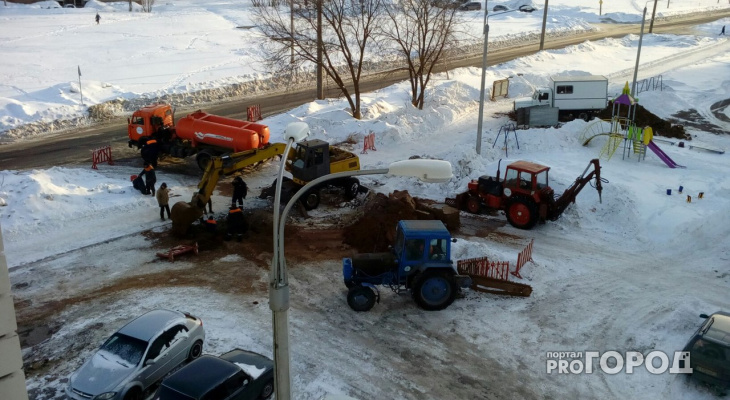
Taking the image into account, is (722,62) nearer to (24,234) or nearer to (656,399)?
(656,399)

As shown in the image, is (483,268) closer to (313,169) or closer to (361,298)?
(361,298)

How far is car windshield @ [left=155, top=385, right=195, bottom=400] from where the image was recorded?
10.6 meters

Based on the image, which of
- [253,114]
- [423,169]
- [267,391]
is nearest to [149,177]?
[267,391]

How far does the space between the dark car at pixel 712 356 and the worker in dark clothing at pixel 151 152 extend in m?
21.3

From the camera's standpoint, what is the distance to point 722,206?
20.9 m

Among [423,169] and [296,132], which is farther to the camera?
[296,132]

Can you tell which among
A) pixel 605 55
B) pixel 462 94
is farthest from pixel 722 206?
pixel 605 55

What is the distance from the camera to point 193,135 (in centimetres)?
2591

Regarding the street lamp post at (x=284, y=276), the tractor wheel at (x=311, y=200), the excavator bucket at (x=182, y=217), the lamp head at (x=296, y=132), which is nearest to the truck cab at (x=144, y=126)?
the excavator bucket at (x=182, y=217)

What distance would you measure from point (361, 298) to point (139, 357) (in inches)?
209

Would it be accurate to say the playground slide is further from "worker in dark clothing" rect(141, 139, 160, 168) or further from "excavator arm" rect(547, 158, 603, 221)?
"worker in dark clothing" rect(141, 139, 160, 168)

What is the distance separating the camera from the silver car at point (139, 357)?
1144cm

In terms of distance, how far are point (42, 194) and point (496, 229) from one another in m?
15.5

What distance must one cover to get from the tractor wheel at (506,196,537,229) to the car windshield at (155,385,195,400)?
1273cm
